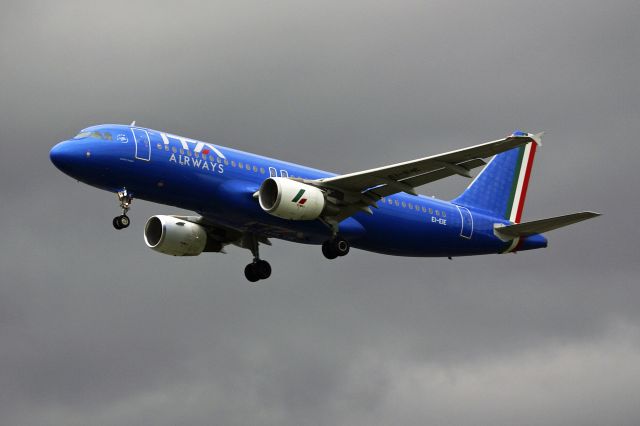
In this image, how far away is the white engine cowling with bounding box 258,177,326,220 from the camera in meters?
53.6

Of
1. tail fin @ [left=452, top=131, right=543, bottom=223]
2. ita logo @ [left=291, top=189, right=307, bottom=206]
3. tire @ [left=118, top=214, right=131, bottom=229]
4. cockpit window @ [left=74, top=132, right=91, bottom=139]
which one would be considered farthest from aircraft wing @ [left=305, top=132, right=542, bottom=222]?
cockpit window @ [left=74, top=132, right=91, bottom=139]

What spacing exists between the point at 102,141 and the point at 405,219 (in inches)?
577

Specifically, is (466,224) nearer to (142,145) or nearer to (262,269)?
(262,269)

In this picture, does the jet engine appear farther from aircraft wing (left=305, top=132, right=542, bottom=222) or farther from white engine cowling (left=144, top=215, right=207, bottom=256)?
white engine cowling (left=144, top=215, right=207, bottom=256)

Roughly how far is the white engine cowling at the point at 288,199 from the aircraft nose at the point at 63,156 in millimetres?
7666

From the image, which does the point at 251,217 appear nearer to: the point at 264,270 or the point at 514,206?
the point at 264,270

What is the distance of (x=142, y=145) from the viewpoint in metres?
53.0

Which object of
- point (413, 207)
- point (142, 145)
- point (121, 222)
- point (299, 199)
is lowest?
point (121, 222)

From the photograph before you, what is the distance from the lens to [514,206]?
66.6 metres

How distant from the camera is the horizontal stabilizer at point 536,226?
57.9m

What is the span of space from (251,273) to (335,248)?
6271 mm

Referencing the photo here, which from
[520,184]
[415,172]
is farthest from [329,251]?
[520,184]

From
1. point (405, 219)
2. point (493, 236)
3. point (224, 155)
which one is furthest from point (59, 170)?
point (493, 236)

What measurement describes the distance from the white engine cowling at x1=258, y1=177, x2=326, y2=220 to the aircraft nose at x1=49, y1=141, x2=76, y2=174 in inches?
302
